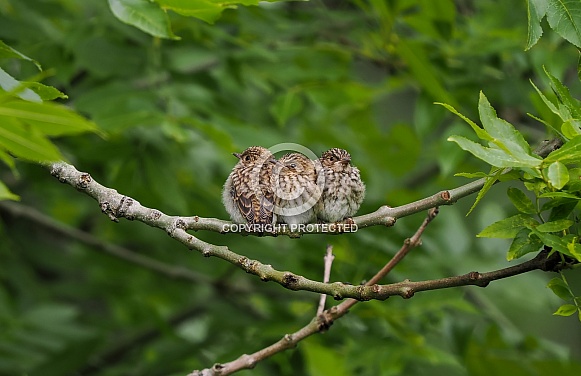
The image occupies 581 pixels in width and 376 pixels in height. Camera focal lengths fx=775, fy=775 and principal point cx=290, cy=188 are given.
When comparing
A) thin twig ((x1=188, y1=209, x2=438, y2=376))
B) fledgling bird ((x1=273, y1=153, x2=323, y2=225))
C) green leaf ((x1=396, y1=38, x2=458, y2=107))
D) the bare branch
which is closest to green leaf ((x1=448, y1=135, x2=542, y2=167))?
fledgling bird ((x1=273, y1=153, x2=323, y2=225))

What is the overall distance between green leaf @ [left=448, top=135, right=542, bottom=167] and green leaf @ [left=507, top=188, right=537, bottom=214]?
0.75ft

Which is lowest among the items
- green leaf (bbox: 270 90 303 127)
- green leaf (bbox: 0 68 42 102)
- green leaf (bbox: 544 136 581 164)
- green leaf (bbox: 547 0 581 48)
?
green leaf (bbox: 544 136 581 164)

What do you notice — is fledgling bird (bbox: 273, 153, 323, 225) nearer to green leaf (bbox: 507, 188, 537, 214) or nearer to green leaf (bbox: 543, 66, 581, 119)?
green leaf (bbox: 507, 188, 537, 214)

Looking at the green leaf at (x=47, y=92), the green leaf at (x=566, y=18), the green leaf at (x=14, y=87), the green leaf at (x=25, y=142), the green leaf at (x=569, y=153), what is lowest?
the green leaf at (x=25, y=142)

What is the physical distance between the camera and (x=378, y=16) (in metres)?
4.47

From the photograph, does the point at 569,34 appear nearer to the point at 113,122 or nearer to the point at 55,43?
the point at 113,122

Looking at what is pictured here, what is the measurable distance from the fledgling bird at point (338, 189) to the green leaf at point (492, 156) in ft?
1.44

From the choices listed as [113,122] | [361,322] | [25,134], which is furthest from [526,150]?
[361,322]

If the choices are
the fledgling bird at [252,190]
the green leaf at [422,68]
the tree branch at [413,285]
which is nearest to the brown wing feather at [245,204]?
the fledgling bird at [252,190]

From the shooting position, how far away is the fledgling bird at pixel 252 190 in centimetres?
214

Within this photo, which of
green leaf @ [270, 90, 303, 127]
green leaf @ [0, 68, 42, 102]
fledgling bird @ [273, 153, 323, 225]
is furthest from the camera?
green leaf @ [270, 90, 303, 127]

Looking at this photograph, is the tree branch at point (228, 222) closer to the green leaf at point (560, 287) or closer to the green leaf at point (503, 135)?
the green leaf at point (503, 135)

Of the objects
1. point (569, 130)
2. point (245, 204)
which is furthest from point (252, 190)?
point (569, 130)

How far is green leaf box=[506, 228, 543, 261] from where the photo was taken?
2105 millimetres
